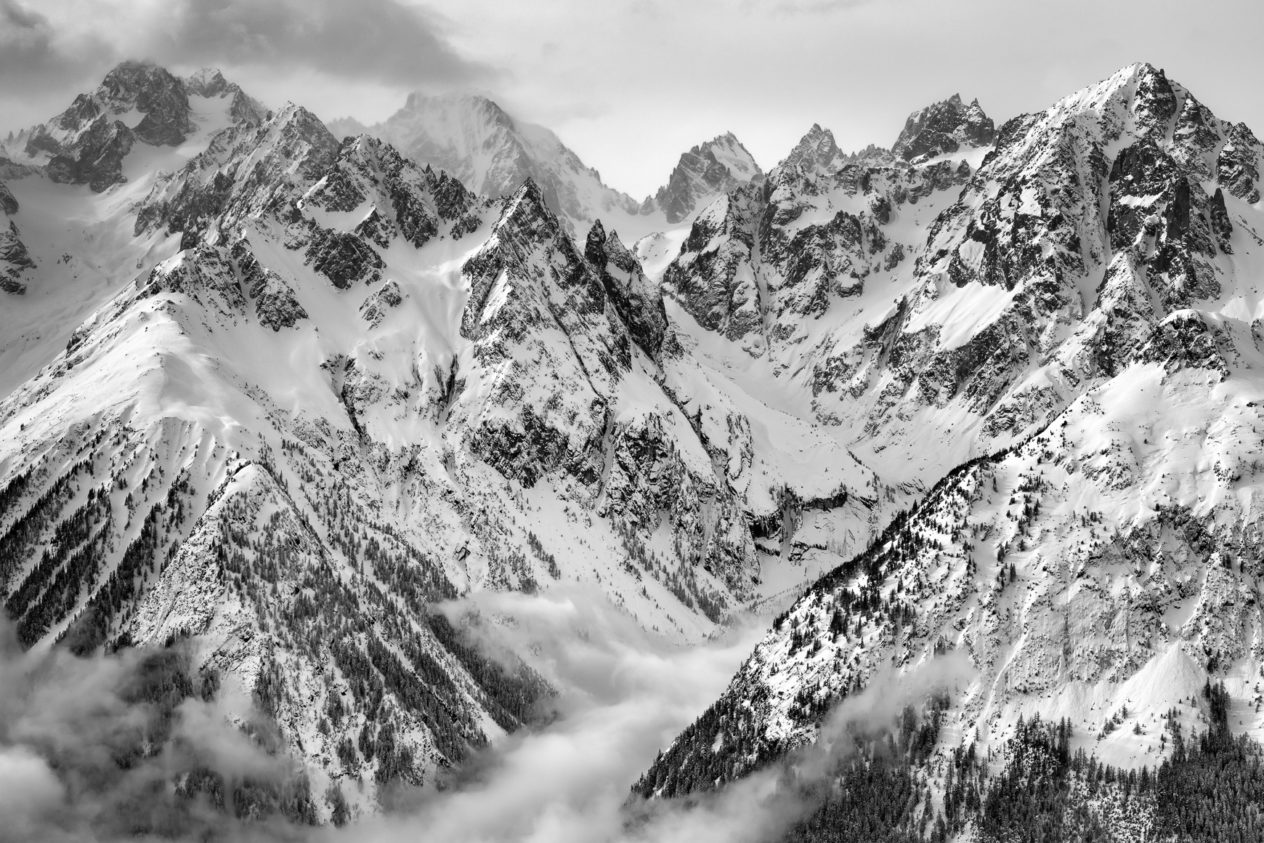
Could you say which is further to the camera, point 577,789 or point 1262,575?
point 577,789

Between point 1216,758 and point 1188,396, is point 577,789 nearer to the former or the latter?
point 1216,758

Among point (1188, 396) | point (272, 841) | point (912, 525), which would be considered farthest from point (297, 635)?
point (1188, 396)

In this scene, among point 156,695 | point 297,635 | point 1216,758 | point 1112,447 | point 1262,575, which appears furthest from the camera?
point 297,635

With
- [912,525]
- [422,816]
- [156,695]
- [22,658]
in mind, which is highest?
[22,658]

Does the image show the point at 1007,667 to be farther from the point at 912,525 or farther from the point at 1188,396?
the point at 1188,396

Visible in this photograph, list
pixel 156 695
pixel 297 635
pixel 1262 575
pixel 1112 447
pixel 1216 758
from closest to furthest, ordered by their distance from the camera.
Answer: pixel 1216 758 < pixel 1262 575 < pixel 1112 447 < pixel 156 695 < pixel 297 635

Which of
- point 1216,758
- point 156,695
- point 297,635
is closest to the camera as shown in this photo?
point 1216,758

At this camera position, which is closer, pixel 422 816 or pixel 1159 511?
pixel 1159 511

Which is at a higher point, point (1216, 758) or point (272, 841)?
point (272, 841)

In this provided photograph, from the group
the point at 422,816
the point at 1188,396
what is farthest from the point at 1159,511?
the point at 422,816
